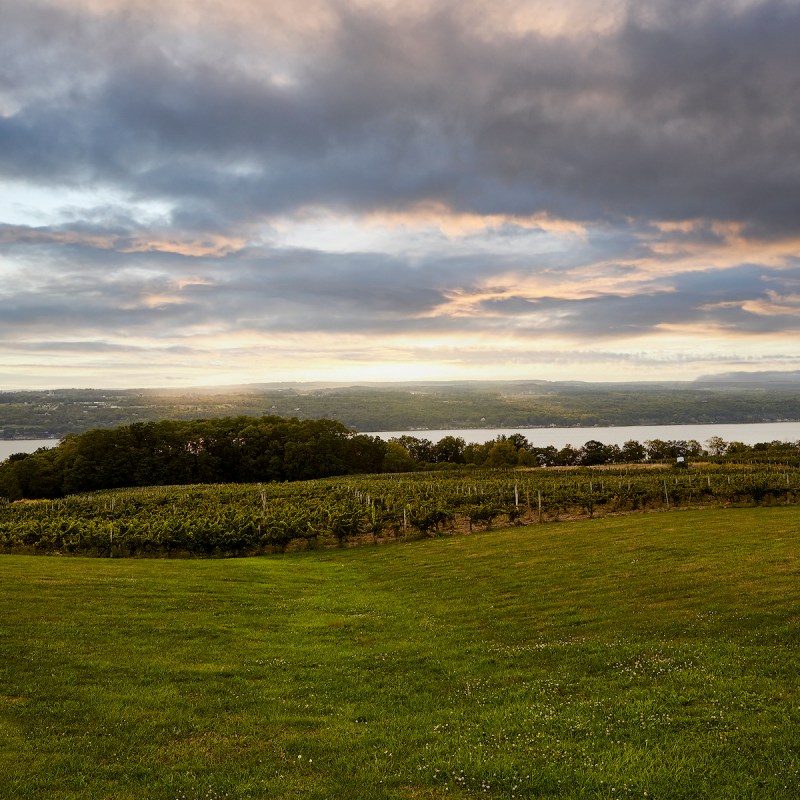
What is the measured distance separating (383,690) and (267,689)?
7.65ft

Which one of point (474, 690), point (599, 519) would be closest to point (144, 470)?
point (599, 519)

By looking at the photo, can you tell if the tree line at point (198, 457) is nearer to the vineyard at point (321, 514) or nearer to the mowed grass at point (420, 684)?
the vineyard at point (321, 514)

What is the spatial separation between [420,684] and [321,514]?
30.7 m

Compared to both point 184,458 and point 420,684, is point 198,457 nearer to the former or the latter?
point 184,458

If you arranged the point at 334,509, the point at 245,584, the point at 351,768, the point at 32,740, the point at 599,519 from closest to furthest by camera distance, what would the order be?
the point at 351,768 → the point at 32,740 → the point at 245,584 → the point at 599,519 → the point at 334,509

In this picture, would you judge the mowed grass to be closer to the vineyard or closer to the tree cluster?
the vineyard

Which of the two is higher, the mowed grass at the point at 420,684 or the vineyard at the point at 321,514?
the mowed grass at the point at 420,684

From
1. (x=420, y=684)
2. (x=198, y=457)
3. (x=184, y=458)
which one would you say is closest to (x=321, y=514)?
(x=420, y=684)

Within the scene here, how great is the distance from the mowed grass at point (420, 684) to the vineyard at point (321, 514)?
13088mm

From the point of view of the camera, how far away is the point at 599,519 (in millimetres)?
36812

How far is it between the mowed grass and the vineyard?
13.1 metres

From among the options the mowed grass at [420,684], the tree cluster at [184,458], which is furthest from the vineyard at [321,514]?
the tree cluster at [184,458]

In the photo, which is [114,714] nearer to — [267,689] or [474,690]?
[267,689]

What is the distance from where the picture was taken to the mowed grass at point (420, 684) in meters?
7.48
